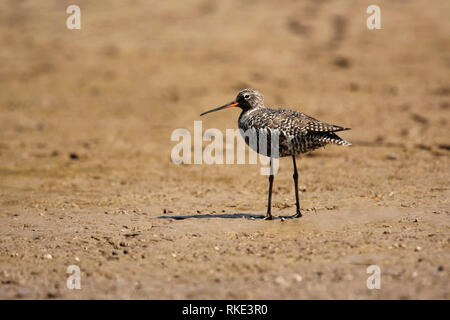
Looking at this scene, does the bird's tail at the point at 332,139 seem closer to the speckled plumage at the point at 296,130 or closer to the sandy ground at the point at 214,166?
the speckled plumage at the point at 296,130

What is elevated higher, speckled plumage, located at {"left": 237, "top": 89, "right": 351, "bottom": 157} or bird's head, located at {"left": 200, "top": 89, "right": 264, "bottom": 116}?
bird's head, located at {"left": 200, "top": 89, "right": 264, "bottom": 116}

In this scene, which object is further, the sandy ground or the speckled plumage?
the speckled plumage

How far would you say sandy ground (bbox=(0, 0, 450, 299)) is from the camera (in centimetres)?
550

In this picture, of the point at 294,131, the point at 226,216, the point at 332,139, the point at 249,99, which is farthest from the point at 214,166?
the point at 332,139

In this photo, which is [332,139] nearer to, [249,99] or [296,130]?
A: [296,130]

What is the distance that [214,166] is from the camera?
991cm

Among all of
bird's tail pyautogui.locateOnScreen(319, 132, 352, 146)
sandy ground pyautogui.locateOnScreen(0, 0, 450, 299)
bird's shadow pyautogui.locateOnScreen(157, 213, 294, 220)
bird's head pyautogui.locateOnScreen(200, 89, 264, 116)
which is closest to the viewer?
sandy ground pyautogui.locateOnScreen(0, 0, 450, 299)

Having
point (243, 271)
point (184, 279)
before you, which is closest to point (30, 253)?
point (184, 279)

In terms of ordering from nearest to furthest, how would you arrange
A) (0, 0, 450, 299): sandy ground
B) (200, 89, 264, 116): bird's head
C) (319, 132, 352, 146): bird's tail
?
(0, 0, 450, 299): sandy ground → (319, 132, 352, 146): bird's tail → (200, 89, 264, 116): bird's head

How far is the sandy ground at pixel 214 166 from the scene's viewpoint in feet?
18.0

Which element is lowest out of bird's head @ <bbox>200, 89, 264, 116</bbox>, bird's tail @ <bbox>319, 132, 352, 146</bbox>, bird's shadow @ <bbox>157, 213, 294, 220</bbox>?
bird's shadow @ <bbox>157, 213, 294, 220</bbox>

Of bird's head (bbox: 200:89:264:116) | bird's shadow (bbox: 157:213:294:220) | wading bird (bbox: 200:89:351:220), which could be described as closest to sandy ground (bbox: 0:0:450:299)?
bird's shadow (bbox: 157:213:294:220)

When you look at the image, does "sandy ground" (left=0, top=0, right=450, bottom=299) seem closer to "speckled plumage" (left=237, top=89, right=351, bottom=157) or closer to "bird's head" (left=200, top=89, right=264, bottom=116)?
"speckled plumage" (left=237, top=89, right=351, bottom=157)
